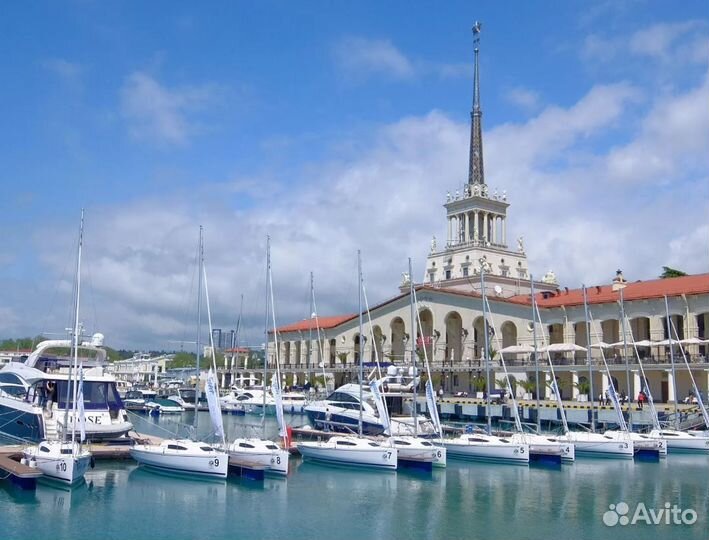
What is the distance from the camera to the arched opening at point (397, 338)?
293 ft

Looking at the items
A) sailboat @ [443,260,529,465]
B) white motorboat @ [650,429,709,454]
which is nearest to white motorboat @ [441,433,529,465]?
sailboat @ [443,260,529,465]

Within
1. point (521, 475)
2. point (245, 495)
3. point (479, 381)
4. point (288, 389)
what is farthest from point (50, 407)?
point (288, 389)

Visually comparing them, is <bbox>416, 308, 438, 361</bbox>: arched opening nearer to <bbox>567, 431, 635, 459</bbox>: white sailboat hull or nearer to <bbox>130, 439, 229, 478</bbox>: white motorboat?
<bbox>567, 431, 635, 459</bbox>: white sailboat hull

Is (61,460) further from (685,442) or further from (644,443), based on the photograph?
(685,442)

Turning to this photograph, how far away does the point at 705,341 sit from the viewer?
59.6 meters

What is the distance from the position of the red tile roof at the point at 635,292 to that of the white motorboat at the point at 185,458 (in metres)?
46.0

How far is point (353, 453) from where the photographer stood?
1511 inches

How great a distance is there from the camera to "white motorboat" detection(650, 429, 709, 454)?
154 ft

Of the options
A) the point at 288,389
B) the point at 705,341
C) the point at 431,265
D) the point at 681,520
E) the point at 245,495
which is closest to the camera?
the point at 681,520

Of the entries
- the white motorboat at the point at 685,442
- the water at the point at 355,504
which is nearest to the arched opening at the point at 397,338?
the white motorboat at the point at 685,442

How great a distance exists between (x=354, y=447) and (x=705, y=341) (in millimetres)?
35046

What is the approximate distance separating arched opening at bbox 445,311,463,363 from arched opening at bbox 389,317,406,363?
6.23 metres

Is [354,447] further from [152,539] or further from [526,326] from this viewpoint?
[526,326]

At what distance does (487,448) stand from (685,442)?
1449cm
